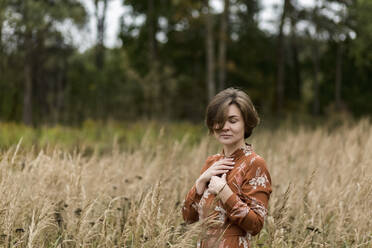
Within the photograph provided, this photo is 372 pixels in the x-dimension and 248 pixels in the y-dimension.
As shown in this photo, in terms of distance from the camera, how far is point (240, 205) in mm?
1895

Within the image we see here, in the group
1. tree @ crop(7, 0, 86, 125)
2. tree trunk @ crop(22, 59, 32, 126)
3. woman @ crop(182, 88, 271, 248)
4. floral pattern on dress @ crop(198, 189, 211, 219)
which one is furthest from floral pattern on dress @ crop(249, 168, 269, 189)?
tree trunk @ crop(22, 59, 32, 126)

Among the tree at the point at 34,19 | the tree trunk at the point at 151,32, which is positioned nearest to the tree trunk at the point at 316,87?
the tree trunk at the point at 151,32

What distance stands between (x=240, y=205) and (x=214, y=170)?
228mm

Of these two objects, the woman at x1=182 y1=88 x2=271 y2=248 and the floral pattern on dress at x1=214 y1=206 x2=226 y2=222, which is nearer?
the woman at x1=182 y1=88 x2=271 y2=248

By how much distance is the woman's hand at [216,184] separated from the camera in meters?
1.92

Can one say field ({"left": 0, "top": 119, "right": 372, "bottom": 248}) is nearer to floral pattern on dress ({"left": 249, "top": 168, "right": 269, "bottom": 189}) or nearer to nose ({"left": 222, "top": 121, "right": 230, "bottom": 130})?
floral pattern on dress ({"left": 249, "top": 168, "right": 269, "bottom": 189})

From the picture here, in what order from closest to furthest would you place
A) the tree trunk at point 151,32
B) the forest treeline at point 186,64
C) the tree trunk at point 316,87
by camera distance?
the forest treeline at point 186,64 < the tree trunk at point 151,32 < the tree trunk at point 316,87

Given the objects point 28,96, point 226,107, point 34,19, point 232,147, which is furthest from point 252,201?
point 28,96

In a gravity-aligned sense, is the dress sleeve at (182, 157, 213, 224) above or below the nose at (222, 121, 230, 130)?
below

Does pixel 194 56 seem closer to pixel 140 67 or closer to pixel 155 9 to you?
pixel 140 67

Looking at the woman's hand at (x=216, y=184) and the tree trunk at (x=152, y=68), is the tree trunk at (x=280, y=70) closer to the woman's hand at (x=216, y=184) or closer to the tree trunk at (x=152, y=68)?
the tree trunk at (x=152, y=68)

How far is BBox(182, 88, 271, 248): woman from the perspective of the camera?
192 centimetres

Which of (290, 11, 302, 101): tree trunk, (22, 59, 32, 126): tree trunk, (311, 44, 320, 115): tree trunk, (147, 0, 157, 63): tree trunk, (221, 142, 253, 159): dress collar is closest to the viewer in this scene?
(221, 142, 253, 159): dress collar

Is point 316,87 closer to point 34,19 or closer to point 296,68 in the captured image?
A: point 296,68
